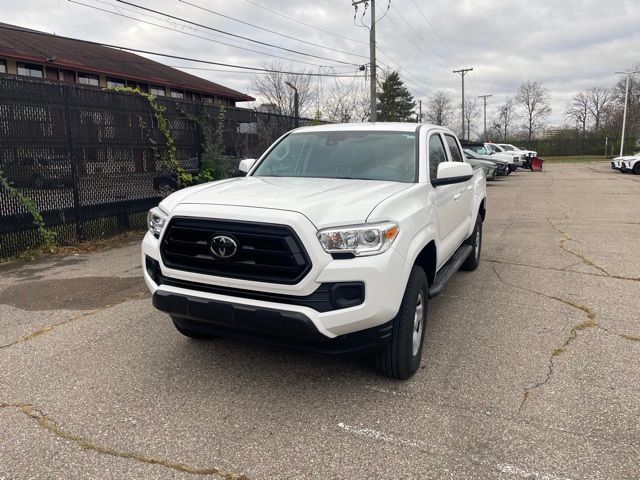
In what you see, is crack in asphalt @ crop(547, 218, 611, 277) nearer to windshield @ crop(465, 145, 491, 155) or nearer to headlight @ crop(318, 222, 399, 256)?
headlight @ crop(318, 222, 399, 256)

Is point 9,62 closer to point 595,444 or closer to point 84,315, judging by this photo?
point 84,315

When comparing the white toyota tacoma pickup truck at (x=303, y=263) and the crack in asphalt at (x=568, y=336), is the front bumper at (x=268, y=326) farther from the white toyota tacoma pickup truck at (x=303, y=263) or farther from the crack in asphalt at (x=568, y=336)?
the crack in asphalt at (x=568, y=336)

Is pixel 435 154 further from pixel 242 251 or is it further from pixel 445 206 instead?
pixel 242 251

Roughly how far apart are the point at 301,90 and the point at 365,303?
118 ft

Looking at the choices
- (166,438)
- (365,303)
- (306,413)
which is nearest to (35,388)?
(166,438)

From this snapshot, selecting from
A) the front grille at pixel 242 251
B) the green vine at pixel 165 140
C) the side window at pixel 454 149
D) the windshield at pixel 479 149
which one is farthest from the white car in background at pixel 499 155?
the front grille at pixel 242 251

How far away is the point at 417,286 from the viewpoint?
10.8 ft

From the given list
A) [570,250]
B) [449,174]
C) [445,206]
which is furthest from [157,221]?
[570,250]

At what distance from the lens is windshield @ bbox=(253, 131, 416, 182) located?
4.20 metres

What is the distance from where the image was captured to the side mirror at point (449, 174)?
3.88m

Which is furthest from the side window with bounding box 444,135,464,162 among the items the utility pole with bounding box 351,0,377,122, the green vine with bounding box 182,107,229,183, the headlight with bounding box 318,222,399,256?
the utility pole with bounding box 351,0,377,122

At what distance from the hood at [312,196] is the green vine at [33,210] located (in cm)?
439

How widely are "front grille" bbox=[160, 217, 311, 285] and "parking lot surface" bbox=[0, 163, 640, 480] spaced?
87cm

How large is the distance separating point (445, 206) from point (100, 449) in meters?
3.23
